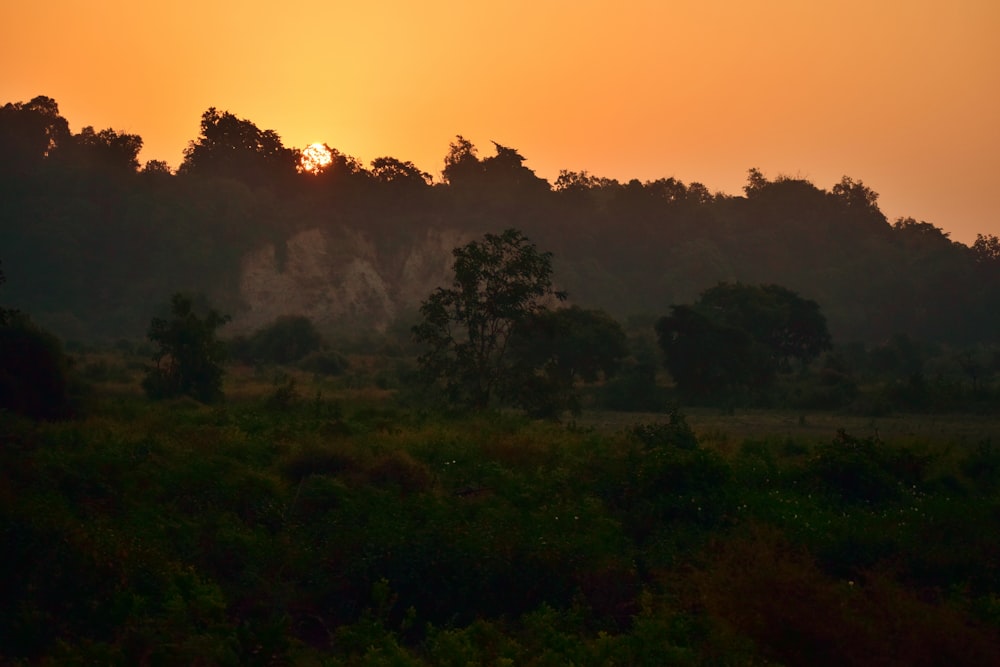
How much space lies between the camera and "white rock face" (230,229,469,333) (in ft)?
232

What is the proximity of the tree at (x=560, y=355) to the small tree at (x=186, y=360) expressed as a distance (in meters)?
7.94

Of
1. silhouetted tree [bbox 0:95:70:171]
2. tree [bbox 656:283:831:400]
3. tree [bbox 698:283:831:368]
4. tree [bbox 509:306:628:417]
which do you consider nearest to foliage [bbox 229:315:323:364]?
tree [bbox 509:306:628:417]

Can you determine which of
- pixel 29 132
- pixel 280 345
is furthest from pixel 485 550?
pixel 29 132

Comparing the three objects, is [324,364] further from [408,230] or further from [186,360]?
[408,230]

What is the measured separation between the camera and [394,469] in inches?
674

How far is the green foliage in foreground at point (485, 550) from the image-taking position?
10.7 m

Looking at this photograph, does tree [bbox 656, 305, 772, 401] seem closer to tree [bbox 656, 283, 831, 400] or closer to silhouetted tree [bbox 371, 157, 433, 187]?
tree [bbox 656, 283, 831, 400]

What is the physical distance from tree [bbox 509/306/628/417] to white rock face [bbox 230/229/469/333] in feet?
96.2

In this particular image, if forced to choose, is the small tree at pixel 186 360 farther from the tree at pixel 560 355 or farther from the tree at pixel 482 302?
the tree at pixel 560 355

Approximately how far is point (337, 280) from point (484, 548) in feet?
203

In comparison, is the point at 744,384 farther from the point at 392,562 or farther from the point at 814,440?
the point at 392,562

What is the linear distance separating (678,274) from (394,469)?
235 feet

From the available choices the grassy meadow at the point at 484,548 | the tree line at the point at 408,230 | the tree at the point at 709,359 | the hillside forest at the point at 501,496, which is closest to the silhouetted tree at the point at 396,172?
the tree line at the point at 408,230

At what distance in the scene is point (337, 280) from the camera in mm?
73875
